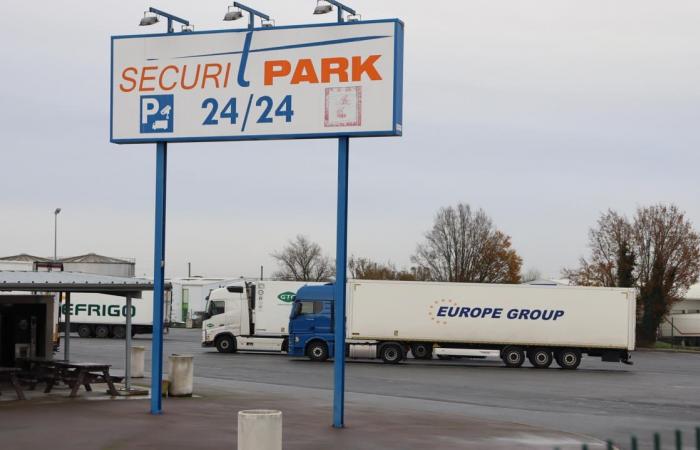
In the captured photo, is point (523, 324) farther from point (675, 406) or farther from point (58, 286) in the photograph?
point (58, 286)

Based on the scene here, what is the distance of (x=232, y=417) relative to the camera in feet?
60.7

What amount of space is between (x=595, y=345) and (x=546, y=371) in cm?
280

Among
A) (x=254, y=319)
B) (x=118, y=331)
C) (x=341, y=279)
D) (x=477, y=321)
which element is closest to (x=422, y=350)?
(x=477, y=321)

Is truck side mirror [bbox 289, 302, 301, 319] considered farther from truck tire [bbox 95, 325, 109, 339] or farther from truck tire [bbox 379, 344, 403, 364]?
truck tire [bbox 95, 325, 109, 339]

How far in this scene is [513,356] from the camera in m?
37.3

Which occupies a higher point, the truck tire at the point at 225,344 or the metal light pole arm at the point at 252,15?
the metal light pole arm at the point at 252,15

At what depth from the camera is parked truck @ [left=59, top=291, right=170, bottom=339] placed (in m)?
54.4

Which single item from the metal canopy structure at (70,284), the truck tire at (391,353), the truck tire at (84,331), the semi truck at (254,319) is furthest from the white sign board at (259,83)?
the truck tire at (84,331)

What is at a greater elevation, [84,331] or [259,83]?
[259,83]

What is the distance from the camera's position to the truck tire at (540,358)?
3719cm

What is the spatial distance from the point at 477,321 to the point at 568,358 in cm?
353

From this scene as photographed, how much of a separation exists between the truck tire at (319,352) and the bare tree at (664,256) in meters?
32.1

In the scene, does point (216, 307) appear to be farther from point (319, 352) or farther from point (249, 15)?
point (249, 15)

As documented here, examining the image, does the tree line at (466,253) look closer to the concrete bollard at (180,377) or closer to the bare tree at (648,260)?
the bare tree at (648,260)
